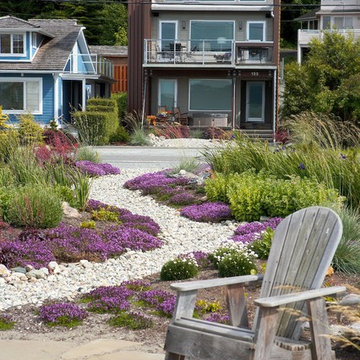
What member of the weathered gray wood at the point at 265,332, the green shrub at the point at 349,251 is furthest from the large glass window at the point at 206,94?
the weathered gray wood at the point at 265,332

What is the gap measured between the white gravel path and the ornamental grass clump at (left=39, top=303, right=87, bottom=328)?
479 millimetres

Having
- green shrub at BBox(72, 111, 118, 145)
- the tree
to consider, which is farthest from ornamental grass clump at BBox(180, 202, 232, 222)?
the tree

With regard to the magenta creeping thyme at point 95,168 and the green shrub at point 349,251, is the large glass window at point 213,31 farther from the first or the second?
the green shrub at point 349,251

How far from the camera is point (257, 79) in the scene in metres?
38.4

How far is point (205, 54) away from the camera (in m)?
36.8

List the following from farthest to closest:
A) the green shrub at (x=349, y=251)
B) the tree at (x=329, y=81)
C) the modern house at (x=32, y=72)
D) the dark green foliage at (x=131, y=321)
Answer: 1. the modern house at (x=32, y=72)
2. the tree at (x=329, y=81)
3. the green shrub at (x=349, y=251)
4. the dark green foliage at (x=131, y=321)

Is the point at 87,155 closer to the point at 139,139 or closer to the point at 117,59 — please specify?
the point at 139,139

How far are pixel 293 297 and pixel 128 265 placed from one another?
5.17m

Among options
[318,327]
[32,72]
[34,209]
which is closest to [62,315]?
[318,327]

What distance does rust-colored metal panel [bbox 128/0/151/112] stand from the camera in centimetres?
3750

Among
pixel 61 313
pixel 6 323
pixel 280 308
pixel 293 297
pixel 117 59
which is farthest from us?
pixel 117 59

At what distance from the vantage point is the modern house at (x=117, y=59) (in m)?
49.9

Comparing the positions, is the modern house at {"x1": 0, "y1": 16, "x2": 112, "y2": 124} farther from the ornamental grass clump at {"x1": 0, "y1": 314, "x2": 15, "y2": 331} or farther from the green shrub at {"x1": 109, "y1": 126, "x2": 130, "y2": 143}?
the ornamental grass clump at {"x1": 0, "y1": 314, "x2": 15, "y2": 331}

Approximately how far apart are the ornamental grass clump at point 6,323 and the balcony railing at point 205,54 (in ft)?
96.2
